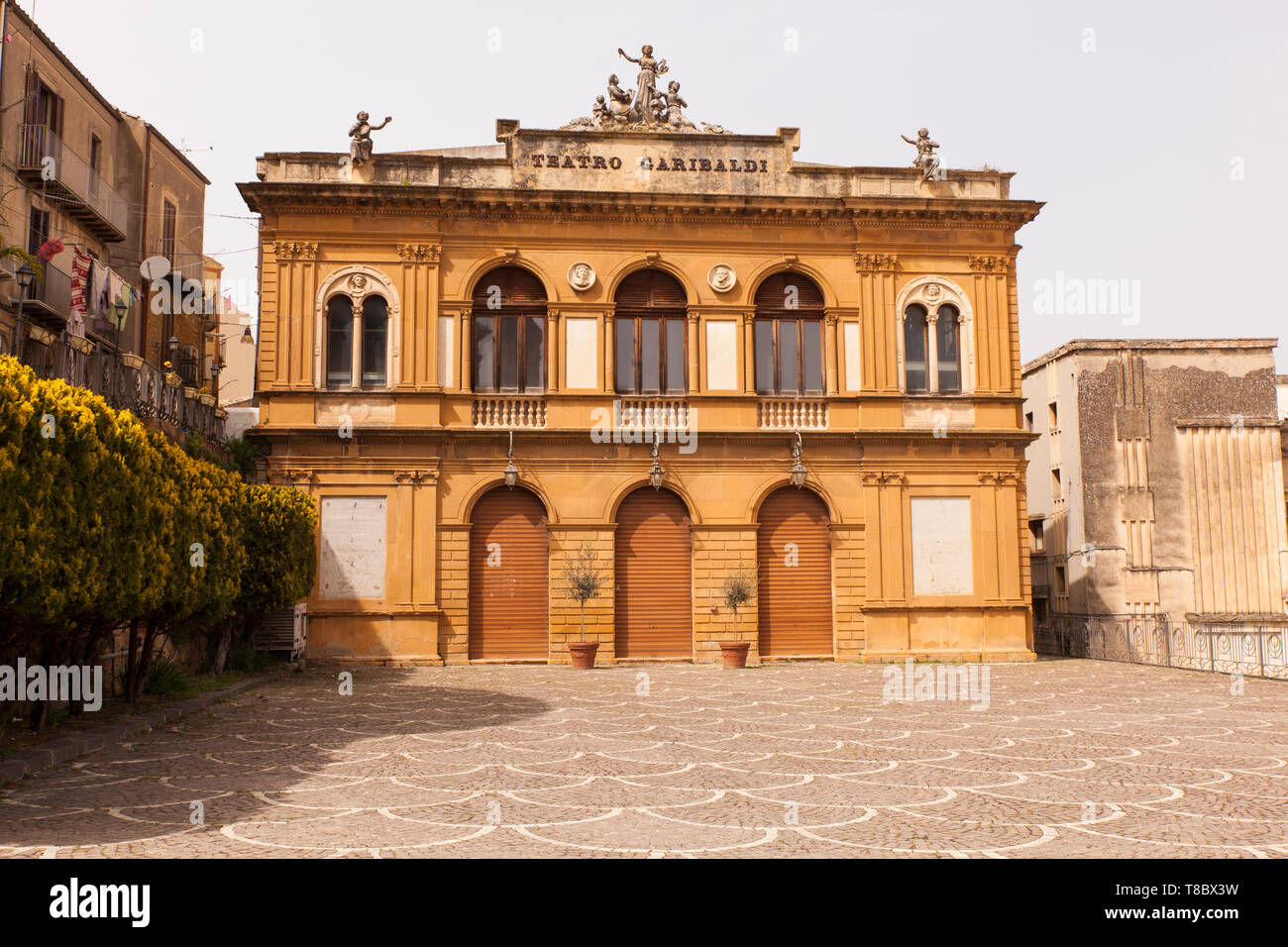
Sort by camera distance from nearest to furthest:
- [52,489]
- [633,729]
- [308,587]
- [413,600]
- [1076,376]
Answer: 1. [52,489]
2. [633,729]
3. [308,587]
4. [413,600]
5. [1076,376]

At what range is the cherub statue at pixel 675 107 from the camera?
28797mm

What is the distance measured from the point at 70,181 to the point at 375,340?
8.98 metres

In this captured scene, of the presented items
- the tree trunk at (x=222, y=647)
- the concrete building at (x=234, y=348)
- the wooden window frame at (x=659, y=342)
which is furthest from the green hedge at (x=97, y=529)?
the concrete building at (x=234, y=348)

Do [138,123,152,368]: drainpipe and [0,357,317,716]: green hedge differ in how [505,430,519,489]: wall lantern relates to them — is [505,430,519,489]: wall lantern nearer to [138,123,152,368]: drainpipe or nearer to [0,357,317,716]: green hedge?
[0,357,317,716]: green hedge

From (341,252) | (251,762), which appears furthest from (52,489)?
(341,252)

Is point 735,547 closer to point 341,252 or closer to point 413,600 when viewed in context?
point 413,600

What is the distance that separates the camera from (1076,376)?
120 feet

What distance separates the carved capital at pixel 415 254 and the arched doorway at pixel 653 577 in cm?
754

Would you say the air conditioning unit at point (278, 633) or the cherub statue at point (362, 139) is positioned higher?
the cherub statue at point (362, 139)

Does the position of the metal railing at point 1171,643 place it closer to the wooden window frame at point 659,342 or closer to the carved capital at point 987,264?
the carved capital at point 987,264

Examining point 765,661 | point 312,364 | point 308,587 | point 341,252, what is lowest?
point 765,661

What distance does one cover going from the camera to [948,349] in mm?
28469

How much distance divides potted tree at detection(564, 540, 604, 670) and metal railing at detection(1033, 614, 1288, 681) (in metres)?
13.3

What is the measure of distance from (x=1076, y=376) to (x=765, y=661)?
16.7 metres
